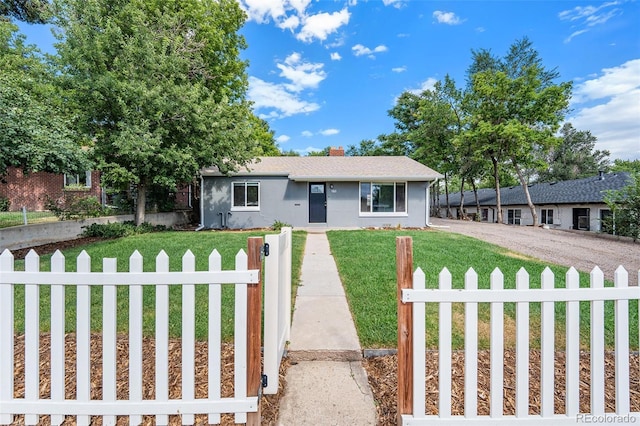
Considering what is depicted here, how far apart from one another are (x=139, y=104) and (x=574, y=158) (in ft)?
141

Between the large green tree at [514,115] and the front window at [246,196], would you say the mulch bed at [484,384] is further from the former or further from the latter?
the large green tree at [514,115]

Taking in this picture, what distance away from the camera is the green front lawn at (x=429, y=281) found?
9.37 ft

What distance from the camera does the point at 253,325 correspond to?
1771 millimetres

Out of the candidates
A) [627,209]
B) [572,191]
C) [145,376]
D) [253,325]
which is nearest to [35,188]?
[145,376]

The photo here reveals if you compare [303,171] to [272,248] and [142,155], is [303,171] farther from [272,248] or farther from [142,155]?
[272,248]

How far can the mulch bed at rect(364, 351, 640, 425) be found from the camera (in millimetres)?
1928

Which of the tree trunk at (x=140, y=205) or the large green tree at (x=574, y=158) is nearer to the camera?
the tree trunk at (x=140, y=205)

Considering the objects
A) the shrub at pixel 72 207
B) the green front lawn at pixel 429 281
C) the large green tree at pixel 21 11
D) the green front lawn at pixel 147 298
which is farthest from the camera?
the large green tree at pixel 21 11

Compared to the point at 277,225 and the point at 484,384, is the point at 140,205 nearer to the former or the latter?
the point at 277,225

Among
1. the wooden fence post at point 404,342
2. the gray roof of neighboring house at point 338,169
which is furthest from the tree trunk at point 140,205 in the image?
the wooden fence post at point 404,342

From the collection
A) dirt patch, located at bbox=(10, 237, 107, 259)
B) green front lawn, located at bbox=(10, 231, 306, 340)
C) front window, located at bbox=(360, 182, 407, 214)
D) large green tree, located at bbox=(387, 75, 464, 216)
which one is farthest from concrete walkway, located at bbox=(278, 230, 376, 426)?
large green tree, located at bbox=(387, 75, 464, 216)

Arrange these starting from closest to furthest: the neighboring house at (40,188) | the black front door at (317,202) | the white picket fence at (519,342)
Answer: the white picket fence at (519,342) < the black front door at (317,202) < the neighboring house at (40,188)

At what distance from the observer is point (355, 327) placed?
2975 mm

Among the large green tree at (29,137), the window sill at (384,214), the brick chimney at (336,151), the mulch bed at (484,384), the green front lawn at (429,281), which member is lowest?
the mulch bed at (484,384)
